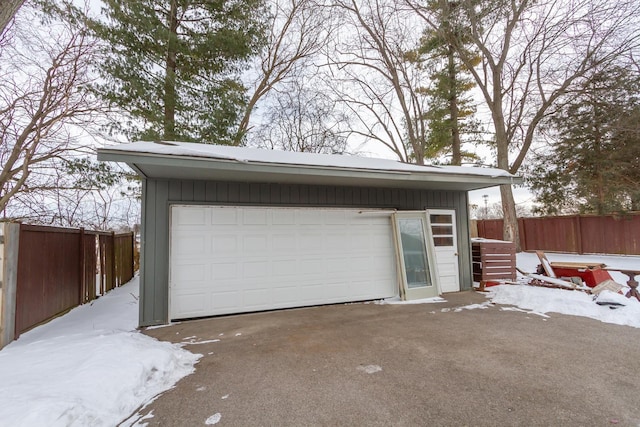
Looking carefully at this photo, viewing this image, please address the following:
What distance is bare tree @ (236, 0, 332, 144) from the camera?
33.4 feet

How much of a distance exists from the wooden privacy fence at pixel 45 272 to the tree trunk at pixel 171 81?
2689mm

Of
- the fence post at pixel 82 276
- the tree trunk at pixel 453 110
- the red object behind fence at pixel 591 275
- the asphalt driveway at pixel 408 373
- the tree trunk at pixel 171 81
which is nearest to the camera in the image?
the asphalt driveway at pixel 408 373

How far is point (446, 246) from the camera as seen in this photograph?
639 centimetres

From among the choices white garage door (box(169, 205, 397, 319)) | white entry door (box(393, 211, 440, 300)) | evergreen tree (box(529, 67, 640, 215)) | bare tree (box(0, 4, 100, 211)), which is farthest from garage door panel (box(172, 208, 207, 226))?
evergreen tree (box(529, 67, 640, 215))

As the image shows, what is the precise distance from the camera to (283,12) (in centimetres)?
1005

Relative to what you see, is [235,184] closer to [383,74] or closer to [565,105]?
[383,74]

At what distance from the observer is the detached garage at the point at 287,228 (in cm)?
435

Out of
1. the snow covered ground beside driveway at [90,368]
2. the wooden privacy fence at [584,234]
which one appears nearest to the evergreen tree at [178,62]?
the snow covered ground beside driveway at [90,368]

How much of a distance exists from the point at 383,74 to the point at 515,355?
37.6ft

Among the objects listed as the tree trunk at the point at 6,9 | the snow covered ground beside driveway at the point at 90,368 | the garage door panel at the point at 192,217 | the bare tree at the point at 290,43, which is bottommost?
the snow covered ground beside driveway at the point at 90,368

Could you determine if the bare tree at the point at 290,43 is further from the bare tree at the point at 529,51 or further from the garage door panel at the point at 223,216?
the garage door panel at the point at 223,216

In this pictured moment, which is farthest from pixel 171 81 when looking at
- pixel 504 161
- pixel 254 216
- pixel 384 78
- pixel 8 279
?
pixel 504 161

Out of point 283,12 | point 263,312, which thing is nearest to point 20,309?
point 263,312

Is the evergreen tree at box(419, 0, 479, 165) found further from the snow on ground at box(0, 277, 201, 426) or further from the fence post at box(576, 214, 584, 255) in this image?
the snow on ground at box(0, 277, 201, 426)
